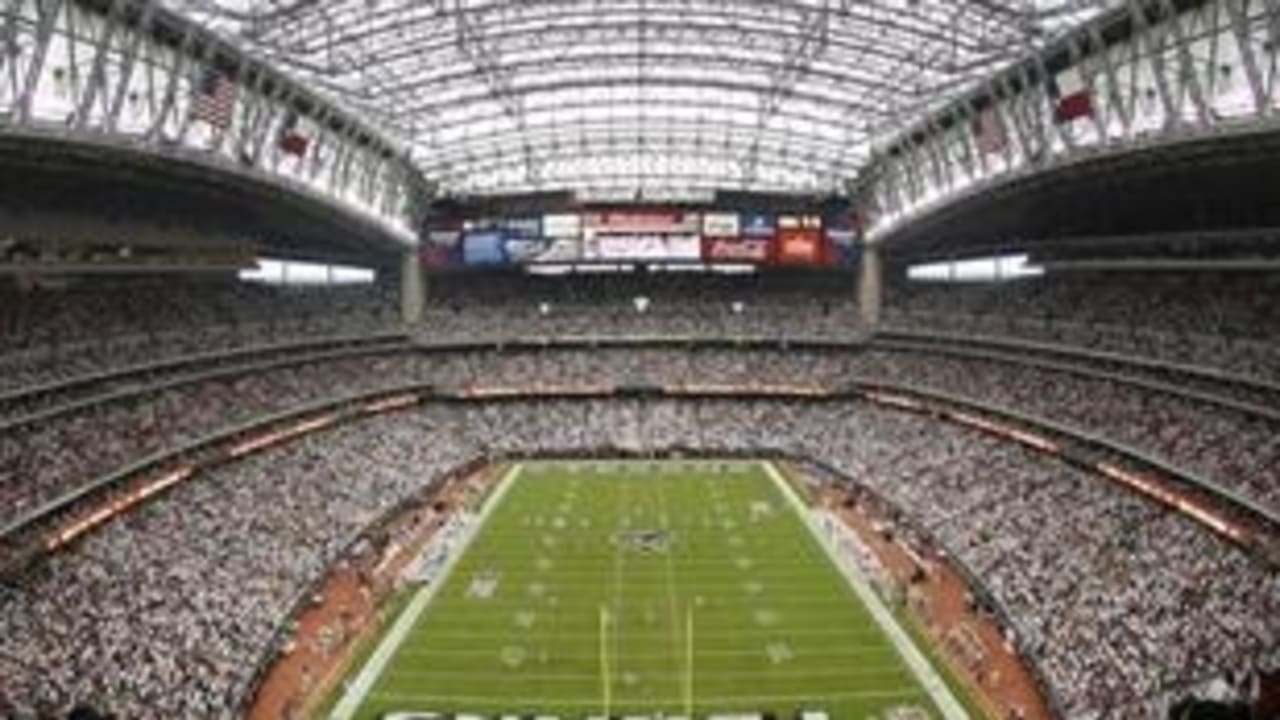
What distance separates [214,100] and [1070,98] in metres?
25.9

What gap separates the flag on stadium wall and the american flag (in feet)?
83.4

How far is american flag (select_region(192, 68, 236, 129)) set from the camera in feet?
149

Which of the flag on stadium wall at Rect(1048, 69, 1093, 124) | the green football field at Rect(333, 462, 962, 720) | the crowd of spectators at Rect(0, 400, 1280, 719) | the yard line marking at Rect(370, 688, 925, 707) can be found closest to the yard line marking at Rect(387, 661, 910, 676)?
the green football field at Rect(333, 462, 962, 720)

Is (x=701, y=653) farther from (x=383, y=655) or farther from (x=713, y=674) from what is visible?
(x=383, y=655)

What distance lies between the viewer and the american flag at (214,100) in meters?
45.5

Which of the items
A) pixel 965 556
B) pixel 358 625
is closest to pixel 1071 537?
pixel 965 556

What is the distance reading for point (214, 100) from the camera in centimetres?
4628

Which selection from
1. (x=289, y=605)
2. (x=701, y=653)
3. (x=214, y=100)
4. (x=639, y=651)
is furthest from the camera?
(x=214, y=100)

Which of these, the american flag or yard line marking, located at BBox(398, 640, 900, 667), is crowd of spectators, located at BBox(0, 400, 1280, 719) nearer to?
yard line marking, located at BBox(398, 640, 900, 667)

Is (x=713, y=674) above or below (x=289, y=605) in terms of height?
below

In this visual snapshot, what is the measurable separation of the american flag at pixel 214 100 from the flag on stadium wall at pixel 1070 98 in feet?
83.4

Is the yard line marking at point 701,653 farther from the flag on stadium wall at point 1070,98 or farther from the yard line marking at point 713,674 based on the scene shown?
the flag on stadium wall at point 1070,98

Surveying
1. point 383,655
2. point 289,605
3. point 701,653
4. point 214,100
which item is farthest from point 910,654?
point 214,100

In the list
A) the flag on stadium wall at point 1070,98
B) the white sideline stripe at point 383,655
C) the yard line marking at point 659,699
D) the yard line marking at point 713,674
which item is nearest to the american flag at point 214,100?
the white sideline stripe at point 383,655
